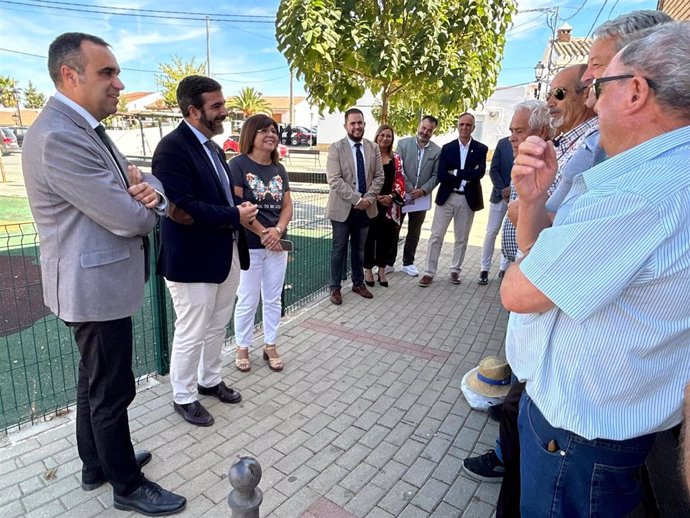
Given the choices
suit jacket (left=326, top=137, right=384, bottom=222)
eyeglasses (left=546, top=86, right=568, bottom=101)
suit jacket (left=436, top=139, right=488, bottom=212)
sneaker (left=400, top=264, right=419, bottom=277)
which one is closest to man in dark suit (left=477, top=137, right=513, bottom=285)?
suit jacket (left=436, top=139, right=488, bottom=212)

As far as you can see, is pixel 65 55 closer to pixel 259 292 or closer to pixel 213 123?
pixel 213 123

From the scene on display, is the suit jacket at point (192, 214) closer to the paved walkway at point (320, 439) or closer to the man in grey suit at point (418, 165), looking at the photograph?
the paved walkway at point (320, 439)

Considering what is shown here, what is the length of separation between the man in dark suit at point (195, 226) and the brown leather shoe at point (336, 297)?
248 centimetres

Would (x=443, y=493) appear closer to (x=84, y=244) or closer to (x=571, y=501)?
(x=571, y=501)

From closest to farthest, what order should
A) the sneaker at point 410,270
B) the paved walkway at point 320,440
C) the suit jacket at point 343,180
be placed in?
1. the paved walkway at point 320,440
2. the suit jacket at point 343,180
3. the sneaker at point 410,270

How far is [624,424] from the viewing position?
1255mm

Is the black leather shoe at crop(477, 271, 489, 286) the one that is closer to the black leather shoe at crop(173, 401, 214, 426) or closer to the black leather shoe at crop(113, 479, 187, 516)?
the black leather shoe at crop(173, 401, 214, 426)

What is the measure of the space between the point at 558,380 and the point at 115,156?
7.22 ft

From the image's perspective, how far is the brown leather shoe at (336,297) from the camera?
18.1 feet

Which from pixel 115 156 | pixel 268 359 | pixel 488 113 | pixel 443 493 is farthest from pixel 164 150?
pixel 488 113

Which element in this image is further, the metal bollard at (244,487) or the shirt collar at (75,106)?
the shirt collar at (75,106)

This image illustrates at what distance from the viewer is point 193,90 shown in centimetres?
278

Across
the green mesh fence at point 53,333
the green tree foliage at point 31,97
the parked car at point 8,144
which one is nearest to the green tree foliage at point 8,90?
the green tree foliage at point 31,97

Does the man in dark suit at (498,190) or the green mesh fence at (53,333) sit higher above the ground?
the man in dark suit at (498,190)
